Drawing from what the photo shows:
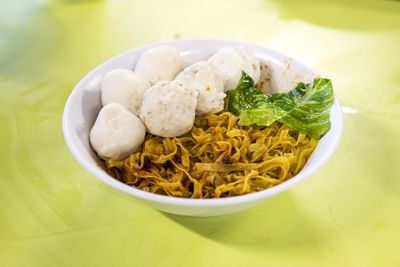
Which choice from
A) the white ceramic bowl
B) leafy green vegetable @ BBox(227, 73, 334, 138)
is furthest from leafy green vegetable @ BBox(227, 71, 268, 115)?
the white ceramic bowl

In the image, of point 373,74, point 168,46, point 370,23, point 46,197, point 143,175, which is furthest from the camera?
point 370,23

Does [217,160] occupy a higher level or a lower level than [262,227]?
higher

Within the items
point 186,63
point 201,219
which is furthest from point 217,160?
point 186,63

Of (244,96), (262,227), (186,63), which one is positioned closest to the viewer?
(262,227)

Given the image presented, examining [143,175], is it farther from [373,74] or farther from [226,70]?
[373,74]

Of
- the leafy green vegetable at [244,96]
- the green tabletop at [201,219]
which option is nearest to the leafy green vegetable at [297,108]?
the leafy green vegetable at [244,96]

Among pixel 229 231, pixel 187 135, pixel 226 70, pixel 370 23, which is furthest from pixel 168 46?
pixel 370 23

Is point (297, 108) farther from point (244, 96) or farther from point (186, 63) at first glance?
point (186, 63)

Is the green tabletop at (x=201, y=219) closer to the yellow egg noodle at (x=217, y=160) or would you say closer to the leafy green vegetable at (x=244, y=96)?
the yellow egg noodle at (x=217, y=160)
